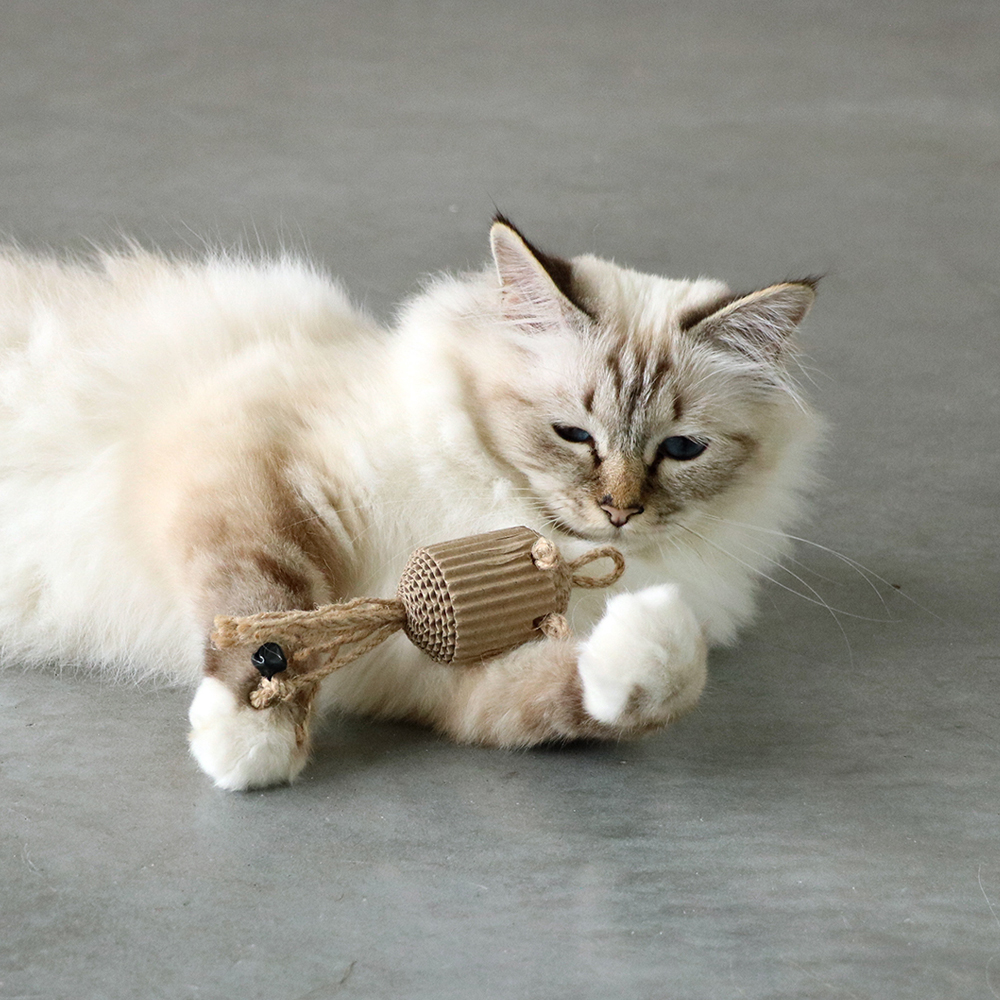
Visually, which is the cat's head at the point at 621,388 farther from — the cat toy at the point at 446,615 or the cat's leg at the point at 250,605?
the cat's leg at the point at 250,605

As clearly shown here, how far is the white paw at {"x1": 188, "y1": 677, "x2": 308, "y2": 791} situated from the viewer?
1883 mm

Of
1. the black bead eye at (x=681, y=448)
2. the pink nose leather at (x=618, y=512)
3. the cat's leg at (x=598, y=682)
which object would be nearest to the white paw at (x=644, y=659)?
the cat's leg at (x=598, y=682)

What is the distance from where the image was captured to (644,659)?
1831 mm

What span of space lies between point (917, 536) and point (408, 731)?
155 cm

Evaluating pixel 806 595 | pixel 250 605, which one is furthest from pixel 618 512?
pixel 806 595

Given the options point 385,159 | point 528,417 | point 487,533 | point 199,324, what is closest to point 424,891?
point 487,533

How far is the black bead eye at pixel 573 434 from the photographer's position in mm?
2201

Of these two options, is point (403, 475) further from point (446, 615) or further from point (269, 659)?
point (269, 659)

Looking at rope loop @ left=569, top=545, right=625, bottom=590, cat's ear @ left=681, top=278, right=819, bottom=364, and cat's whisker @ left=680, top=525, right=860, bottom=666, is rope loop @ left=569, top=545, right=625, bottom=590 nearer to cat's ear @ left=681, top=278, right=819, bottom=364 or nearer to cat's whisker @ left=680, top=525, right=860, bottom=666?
cat's whisker @ left=680, top=525, right=860, bottom=666

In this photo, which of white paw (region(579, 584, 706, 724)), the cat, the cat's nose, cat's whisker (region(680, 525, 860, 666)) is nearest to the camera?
white paw (region(579, 584, 706, 724))

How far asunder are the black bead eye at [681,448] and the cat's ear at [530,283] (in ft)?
0.86

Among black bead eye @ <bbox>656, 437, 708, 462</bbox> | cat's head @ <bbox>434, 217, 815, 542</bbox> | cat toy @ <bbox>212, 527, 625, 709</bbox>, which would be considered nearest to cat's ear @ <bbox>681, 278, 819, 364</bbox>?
cat's head @ <bbox>434, 217, 815, 542</bbox>

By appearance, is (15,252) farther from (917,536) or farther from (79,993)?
(917,536)

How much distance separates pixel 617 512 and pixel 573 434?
0.16 metres
